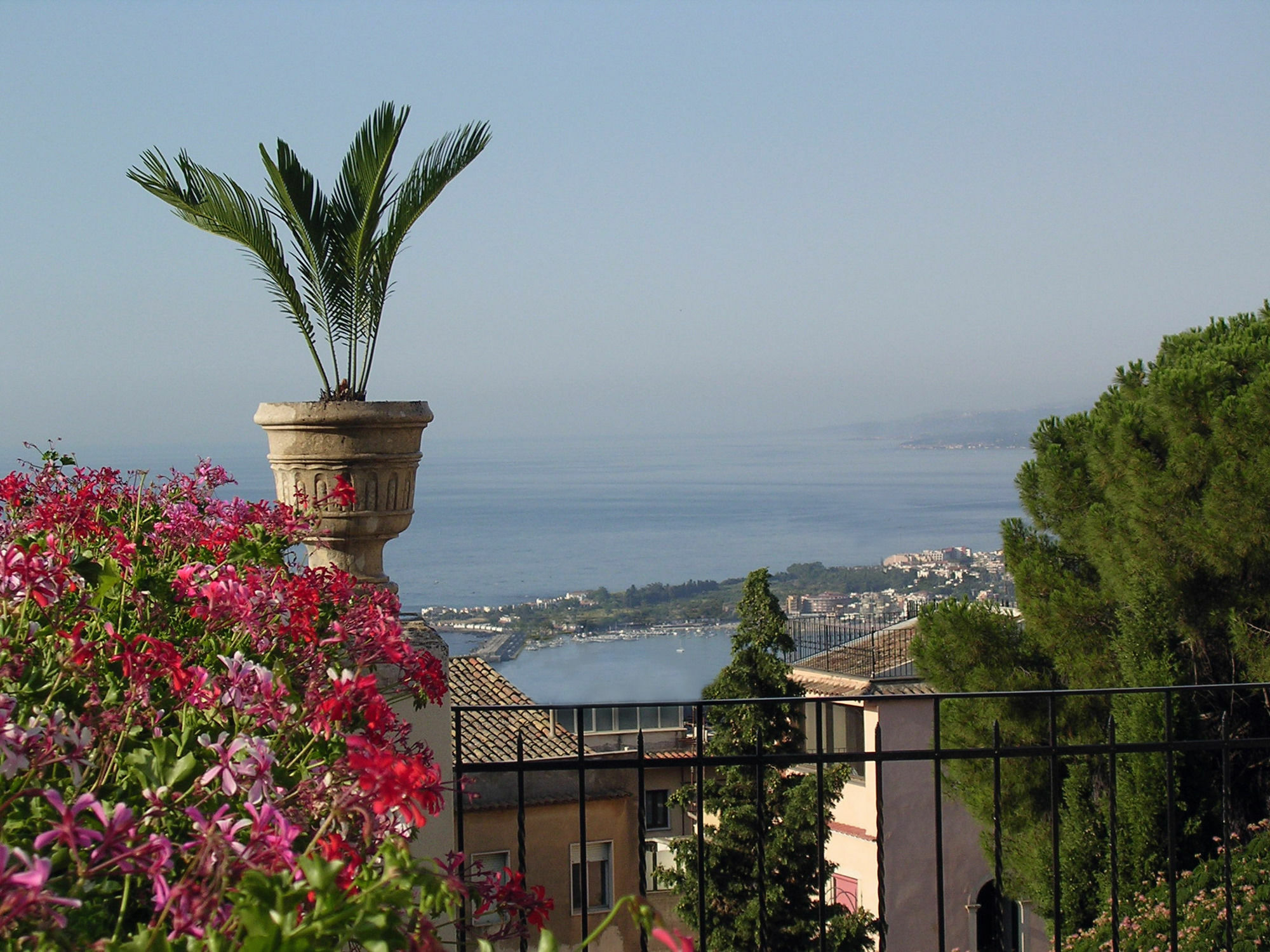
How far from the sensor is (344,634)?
1.82m

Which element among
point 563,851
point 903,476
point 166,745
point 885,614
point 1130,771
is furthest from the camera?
point 903,476

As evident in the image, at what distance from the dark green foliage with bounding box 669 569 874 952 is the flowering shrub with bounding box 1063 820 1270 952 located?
9.59ft

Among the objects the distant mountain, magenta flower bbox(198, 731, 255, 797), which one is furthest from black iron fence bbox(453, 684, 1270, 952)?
the distant mountain

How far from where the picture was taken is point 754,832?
41.4 ft

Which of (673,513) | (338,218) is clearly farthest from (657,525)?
(338,218)

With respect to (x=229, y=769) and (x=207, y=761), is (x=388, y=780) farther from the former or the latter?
(x=207, y=761)

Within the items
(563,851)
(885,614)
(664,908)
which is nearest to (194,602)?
(563,851)

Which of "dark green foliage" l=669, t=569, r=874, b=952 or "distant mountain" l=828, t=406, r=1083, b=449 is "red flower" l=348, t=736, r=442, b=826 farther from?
"distant mountain" l=828, t=406, r=1083, b=449

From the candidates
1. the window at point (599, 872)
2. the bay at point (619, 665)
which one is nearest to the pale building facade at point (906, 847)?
the bay at point (619, 665)

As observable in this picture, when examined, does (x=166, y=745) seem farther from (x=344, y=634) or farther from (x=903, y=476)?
(x=903, y=476)

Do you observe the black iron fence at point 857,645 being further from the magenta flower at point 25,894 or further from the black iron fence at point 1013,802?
the magenta flower at point 25,894

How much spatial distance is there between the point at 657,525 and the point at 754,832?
6364 centimetres

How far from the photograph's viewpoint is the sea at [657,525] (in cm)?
2794

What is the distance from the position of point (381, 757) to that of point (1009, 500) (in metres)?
85.8
